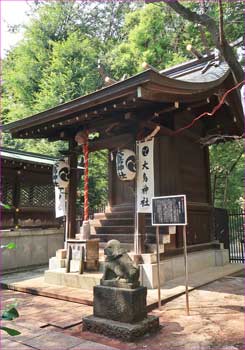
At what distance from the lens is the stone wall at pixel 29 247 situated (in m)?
10.1

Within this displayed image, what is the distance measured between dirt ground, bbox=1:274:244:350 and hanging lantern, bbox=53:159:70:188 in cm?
308

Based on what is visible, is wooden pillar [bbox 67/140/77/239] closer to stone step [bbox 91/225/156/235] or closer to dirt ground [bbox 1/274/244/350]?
stone step [bbox 91/225/156/235]

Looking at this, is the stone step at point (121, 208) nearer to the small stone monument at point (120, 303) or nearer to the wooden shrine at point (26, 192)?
the wooden shrine at point (26, 192)

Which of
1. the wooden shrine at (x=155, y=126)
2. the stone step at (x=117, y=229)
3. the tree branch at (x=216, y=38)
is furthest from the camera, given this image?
the stone step at (x=117, y=229)

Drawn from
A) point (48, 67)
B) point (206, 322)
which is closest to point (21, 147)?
point (48, 67)

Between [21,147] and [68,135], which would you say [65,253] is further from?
[21,147]

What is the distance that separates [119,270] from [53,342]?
1.23 meters

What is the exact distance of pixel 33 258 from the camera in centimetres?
1093

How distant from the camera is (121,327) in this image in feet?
13.5

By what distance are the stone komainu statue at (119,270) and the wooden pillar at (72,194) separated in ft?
12.7

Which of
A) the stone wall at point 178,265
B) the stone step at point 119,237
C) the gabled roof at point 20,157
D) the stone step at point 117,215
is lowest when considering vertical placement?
the stone wall at point 178,265

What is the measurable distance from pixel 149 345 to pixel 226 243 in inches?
306

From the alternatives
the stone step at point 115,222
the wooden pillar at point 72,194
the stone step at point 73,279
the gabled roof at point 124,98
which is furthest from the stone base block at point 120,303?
the wooden pillar at point 72,194

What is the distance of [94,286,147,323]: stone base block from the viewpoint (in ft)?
13.8
